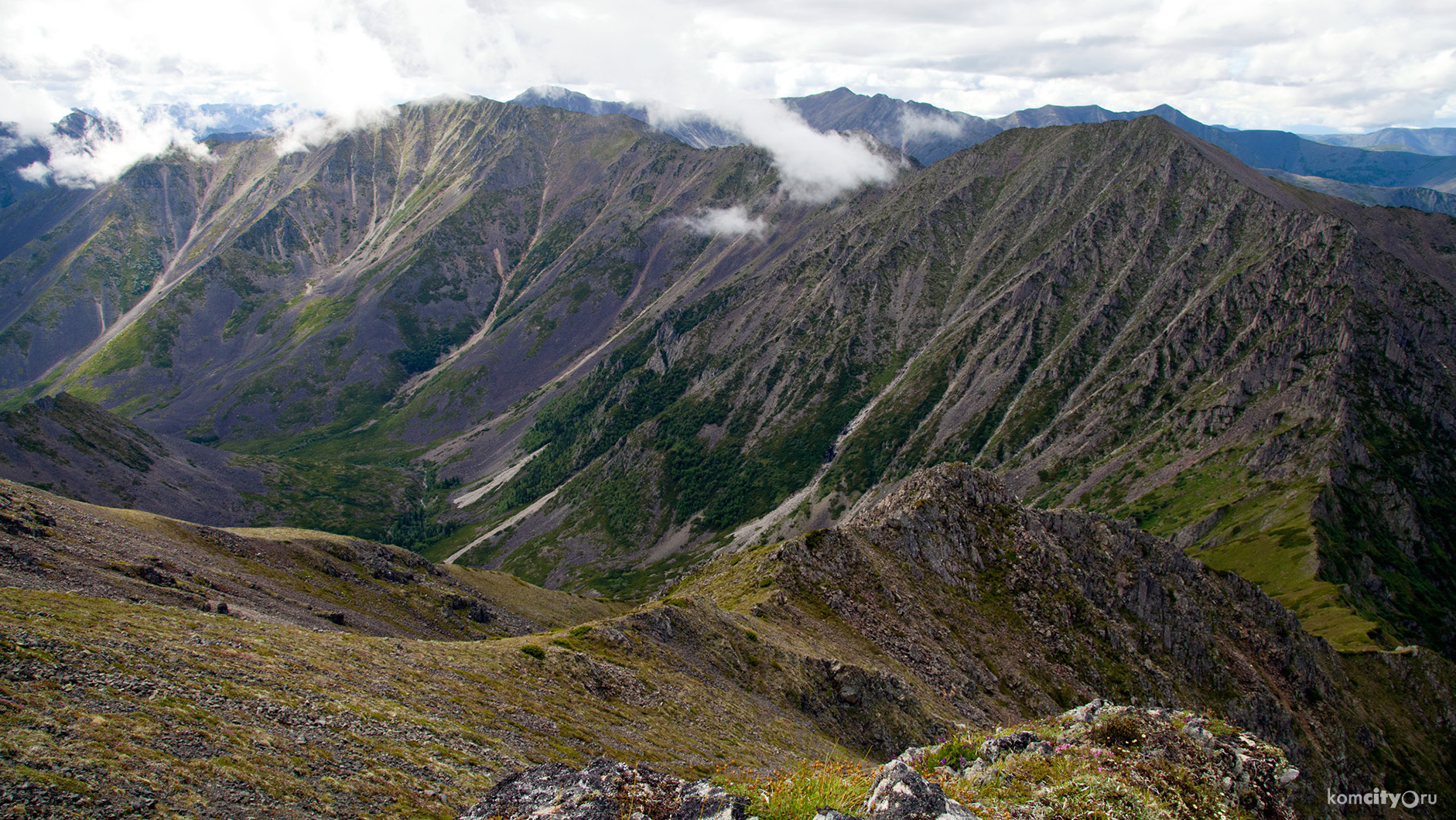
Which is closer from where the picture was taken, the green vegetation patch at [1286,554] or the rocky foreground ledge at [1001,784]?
the rocky foreground ledge at [1001,784]

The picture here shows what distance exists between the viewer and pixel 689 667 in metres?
56.5

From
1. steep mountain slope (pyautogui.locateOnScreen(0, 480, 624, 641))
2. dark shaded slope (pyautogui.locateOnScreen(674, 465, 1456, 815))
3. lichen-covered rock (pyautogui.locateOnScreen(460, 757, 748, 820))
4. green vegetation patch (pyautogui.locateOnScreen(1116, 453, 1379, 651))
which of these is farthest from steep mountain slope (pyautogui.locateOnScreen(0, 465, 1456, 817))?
green vegetation patch (pyautogui.locateOnScreen(1116, 453, 1379, 651))

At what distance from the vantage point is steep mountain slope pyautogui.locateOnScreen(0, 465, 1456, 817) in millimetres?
27062

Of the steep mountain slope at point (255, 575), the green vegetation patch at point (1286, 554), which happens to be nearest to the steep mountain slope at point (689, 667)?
the steep mountain slope at point (255, 575)

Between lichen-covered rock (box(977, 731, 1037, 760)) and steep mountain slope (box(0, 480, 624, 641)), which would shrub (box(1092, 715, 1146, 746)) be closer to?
lichen-covered rock (box(977, 731, 1037, 760))

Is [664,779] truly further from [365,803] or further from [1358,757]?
[1358,757]

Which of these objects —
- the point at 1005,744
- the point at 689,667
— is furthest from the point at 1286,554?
the point at 1005,744

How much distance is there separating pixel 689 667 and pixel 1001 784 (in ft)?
122

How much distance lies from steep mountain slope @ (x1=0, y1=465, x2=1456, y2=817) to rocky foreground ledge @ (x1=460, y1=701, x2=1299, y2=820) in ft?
27.1

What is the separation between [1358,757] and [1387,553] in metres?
118

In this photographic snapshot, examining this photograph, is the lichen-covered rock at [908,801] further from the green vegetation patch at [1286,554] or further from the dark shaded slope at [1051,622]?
the green vegetation patch at [1286,554]

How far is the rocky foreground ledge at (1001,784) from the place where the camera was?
18.7 meters

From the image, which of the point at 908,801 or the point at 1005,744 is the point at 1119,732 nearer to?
the point at 1005,744

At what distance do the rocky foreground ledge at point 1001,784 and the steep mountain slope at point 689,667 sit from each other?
8.26 m
